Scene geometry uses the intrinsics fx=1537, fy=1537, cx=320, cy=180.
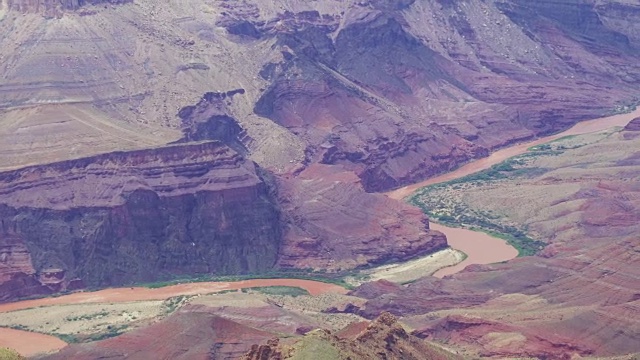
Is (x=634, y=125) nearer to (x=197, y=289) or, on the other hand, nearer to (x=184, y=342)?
(x=197, y=289)

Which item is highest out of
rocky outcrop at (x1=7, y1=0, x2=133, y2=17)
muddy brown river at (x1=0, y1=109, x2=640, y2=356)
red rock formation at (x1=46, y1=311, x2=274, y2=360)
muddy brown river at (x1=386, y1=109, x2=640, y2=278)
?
rocky outcrop at (x1=7, y1=0, x2=133, y2=17)

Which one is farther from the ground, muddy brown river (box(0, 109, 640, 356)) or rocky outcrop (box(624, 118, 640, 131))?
muddy brown river (box(0, 109, 640, 356))

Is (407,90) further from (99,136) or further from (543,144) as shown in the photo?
(99,136)

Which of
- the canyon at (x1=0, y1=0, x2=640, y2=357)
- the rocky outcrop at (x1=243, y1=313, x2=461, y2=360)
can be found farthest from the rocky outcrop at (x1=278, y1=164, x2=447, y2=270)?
the rocky outcrop at (x1=243, y1=313, x2=461, y2=360)

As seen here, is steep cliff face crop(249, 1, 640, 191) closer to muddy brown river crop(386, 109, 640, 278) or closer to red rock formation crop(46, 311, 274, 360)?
muddy brown river crop(386, 109, 640, 278)

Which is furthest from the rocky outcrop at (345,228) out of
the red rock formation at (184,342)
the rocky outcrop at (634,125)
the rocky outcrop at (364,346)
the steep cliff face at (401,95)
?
the rocky outcrop at (364,346)

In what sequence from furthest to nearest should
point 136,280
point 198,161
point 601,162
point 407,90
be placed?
point 407,90
point 601,162
point 198,161
point 136,280

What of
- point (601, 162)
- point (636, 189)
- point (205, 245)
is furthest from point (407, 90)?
point (205, 245)

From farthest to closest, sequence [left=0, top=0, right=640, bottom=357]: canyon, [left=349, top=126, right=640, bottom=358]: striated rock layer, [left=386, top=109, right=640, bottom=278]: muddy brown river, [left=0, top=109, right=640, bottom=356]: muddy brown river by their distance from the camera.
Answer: [left=386, top=109, right=640, bottom=278]: muddy brown river, [left=0, top=0, right=640, bottom=357]: canyon, [left=0, top=109, right=640, bottom=356]: muddy brown river, [left=349, top=126, right=640, bottom=358]: striated rock layer
